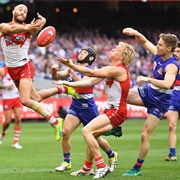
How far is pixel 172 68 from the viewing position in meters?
12.2

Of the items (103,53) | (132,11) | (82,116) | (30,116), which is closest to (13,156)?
(82,116)

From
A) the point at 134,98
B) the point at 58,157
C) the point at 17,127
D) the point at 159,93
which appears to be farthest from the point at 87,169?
the point at 17,127

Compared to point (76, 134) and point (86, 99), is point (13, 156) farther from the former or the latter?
point (76, 134)

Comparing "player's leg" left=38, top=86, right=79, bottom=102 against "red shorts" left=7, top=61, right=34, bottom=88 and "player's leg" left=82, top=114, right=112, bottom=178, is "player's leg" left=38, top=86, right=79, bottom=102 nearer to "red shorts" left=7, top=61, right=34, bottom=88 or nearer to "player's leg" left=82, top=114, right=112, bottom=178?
"red shorts" left=7, top=61, right=34, bottom=88

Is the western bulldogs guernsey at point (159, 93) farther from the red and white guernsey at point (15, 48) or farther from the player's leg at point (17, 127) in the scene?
the player's leg at point (17, 127)

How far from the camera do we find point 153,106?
12.5 m

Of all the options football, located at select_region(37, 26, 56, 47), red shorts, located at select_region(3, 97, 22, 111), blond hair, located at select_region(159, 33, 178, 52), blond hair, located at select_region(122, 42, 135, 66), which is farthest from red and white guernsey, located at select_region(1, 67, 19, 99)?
blond hair, located at select_region(122, 42, 135, 66)

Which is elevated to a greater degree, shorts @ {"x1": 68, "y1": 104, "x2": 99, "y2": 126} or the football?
the football

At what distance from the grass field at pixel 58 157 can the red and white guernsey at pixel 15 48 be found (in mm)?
2250

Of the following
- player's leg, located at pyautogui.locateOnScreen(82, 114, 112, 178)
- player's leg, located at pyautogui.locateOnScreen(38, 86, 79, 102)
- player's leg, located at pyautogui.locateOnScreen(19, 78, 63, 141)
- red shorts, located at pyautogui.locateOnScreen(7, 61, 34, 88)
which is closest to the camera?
player's leg, located at pyautogui.locateOnScreen(82, 114, 112, 178)

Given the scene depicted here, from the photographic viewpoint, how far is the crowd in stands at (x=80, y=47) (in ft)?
118

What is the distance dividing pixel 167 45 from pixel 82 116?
7.26 ft

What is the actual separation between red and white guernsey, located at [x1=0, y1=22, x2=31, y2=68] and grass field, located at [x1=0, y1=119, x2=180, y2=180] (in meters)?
2.25

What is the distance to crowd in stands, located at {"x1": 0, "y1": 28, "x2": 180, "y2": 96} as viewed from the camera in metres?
36.0
